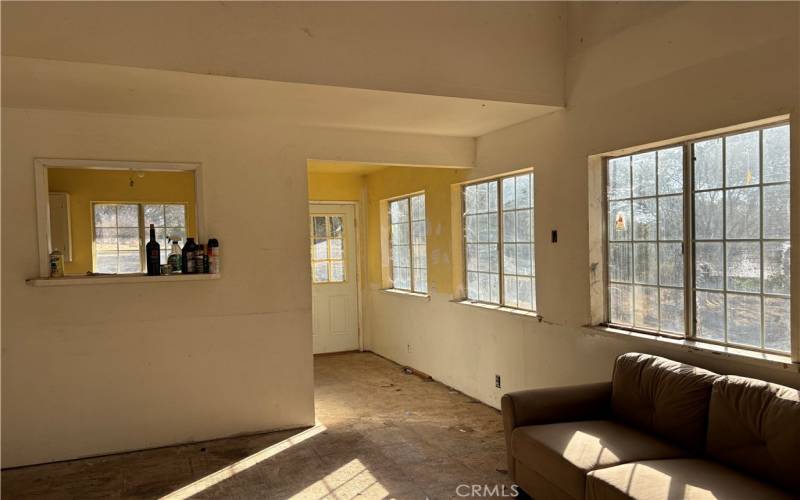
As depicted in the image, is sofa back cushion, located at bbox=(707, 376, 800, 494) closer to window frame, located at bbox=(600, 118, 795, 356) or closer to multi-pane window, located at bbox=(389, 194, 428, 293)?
window frame, located at bbox=(600, 118, 795, 356)

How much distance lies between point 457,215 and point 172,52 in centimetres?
304

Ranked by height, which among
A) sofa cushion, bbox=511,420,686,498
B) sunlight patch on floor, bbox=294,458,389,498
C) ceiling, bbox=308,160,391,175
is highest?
ceiling, bbox=308,160,391,175

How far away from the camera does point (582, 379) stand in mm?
3760

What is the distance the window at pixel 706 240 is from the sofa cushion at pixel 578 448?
0.73m

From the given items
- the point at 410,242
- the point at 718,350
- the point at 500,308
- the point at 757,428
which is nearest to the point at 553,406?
the point at 718,350

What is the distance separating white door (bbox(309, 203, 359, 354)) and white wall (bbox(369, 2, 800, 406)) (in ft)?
7.03

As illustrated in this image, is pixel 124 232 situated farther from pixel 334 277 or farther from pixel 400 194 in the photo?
pixel 400 194

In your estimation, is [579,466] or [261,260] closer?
[579,466]

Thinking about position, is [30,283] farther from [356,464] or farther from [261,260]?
[356,464]

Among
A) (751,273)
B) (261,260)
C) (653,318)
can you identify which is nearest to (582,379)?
(653,318)

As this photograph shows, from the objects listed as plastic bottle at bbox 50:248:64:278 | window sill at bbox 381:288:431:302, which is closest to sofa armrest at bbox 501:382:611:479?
window sill at bbox 381:288:431:302

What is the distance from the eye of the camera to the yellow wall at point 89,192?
5.70m

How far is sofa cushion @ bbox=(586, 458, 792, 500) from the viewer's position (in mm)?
2141

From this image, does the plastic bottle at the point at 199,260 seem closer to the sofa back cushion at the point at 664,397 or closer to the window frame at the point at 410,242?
the window frame at the point at 410,242
